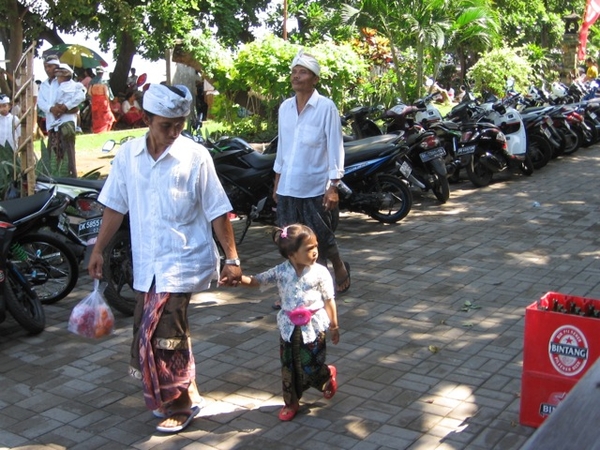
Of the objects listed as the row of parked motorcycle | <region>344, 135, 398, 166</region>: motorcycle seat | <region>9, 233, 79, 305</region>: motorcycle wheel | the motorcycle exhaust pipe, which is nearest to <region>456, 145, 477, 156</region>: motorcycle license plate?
the row of parked motorcycle

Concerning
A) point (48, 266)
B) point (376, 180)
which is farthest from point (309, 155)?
point (376, 180)

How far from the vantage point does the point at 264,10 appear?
1000 inches

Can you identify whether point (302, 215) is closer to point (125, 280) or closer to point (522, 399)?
Result: point (125, 280)

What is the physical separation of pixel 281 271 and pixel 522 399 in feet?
4.51

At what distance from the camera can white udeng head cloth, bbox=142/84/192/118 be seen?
404cm

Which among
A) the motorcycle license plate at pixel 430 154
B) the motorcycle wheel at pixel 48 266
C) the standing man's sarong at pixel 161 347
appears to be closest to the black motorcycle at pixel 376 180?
the motorcycle license plate at pixel 430 154

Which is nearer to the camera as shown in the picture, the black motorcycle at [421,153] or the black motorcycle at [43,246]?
the black motorcycle at [43,246]

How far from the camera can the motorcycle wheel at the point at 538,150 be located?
12836 millimetres

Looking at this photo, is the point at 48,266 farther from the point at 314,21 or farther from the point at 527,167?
the point at 314,21

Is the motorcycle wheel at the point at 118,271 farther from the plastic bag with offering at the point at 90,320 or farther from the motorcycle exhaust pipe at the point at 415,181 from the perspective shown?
the motorcycle exhaust pipe at the point at 415,181

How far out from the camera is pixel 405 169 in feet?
30.9

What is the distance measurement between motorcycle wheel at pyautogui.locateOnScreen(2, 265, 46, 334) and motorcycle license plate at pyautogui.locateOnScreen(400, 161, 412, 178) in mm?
4670

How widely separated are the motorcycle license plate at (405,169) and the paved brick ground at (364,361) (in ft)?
3.09

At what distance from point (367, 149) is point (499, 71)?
11.1 meters
